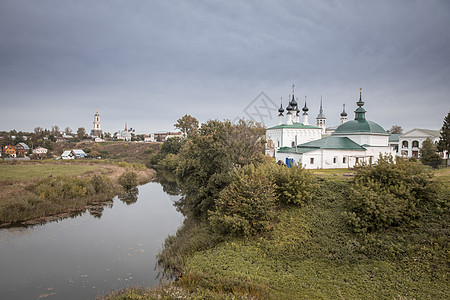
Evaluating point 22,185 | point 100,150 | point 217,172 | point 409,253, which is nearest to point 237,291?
point 409,253

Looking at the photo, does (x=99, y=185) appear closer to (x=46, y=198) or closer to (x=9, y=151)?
(x=46, y=198)

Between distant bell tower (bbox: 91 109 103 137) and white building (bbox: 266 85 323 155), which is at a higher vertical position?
distant bell tower (bbox: 91 109 103 137)

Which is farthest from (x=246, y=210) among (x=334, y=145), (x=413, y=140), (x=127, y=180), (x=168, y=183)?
(x=413, y=140)

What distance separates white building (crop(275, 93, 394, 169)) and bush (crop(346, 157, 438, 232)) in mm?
13232

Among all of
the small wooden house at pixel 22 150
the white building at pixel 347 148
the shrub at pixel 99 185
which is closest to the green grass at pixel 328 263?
the white building at pixel 347 148

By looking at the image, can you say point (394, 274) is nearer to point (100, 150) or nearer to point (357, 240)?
point (357, 240)

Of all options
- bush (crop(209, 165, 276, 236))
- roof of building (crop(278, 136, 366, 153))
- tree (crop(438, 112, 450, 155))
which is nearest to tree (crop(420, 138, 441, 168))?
tree (crop(438, 112, 450, 155))

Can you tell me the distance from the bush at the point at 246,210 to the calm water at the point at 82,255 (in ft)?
15.1

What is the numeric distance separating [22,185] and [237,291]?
25.8 meters

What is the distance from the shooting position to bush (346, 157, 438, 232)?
12773mm

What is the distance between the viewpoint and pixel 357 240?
12656mm

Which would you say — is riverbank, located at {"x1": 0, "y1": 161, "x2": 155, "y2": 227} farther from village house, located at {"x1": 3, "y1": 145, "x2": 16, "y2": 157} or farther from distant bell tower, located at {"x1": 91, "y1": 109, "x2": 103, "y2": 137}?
distant bell tower, located at {"x1": 91, "y1": 109, "x2": 103, "y2": 137}

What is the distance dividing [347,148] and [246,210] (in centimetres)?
2020

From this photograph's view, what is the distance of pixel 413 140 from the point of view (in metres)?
49.9
